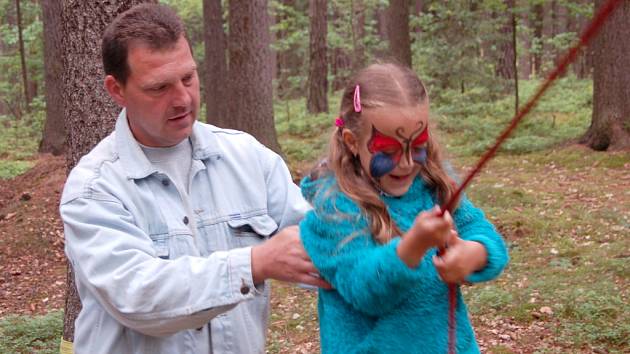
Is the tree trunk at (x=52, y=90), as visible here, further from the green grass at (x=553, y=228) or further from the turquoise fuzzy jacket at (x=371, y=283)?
the turquoise fuzzy jacket at (x=371, y=283)

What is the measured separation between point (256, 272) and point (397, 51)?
14946 millimetres

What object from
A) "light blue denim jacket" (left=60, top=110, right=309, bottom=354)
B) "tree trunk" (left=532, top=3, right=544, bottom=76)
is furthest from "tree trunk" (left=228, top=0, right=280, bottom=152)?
"tree trunk" (left=532, top=3, right=544, bottom=76)

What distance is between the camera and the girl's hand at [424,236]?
183cm

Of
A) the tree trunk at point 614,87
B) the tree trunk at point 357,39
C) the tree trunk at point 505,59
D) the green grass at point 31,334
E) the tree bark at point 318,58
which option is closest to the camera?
the green grass at point 31,334

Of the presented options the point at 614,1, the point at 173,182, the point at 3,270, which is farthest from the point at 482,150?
the point at 614,1

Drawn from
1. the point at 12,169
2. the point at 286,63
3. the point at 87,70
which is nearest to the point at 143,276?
the point at 87,70

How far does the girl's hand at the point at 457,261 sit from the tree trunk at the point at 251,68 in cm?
994

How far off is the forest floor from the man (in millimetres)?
3380

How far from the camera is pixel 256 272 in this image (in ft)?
7.57

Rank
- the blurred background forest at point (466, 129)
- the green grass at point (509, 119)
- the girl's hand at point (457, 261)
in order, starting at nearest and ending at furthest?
the girl's hand at point (457, 261)
the blurred background forest at point (466, 129)
the green grass at point (509, 119)

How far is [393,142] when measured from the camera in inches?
85.3

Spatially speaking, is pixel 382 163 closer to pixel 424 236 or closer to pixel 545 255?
pixel 424 236

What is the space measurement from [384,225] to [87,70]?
2701 millimetres

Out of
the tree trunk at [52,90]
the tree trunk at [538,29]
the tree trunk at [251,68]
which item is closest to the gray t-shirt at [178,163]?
the tree trunk at [251,68]
